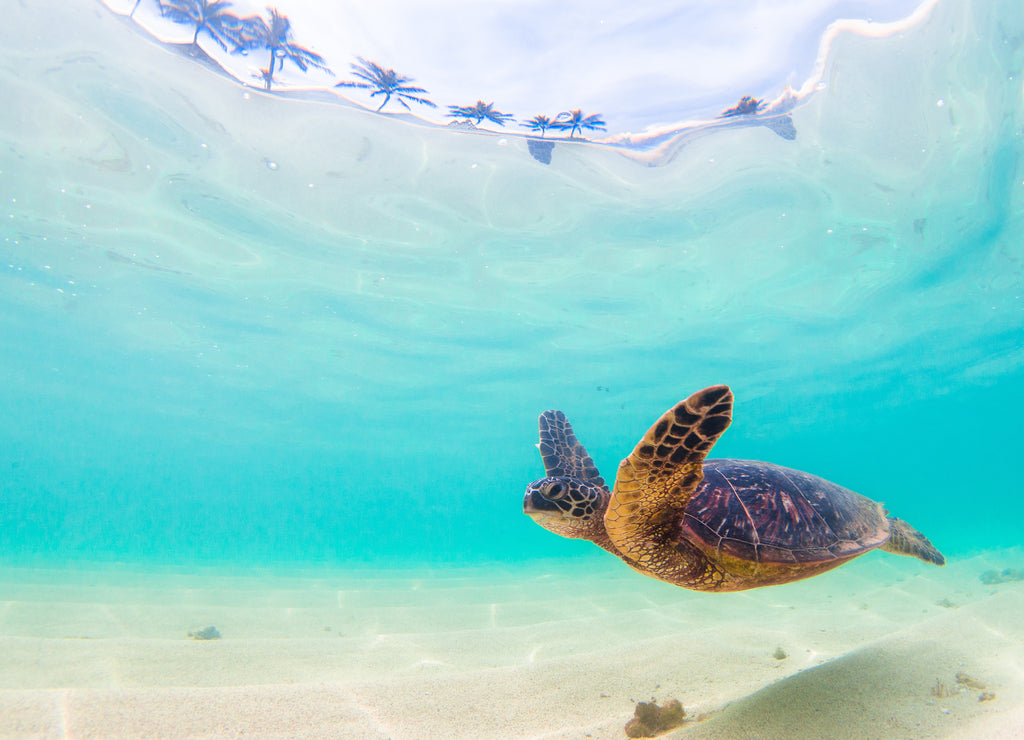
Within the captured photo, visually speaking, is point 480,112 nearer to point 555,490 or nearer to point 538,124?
point 538,124

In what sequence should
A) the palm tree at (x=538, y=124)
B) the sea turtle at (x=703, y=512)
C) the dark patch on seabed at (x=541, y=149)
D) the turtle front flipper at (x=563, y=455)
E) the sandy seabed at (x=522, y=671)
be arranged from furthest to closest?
1. the dark patch on seabed at (x=541, y=149)
2. the palm tree at (x=538, y=124)
3. the turtle front flipper at (x=563, y=455)
4. the sandy seabed at (x=522, y=671)
5. the sea turtle at (x=703, y=512)

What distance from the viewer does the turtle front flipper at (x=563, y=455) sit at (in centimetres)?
362

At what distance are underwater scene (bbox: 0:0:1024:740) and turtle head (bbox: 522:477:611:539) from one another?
0.03 m

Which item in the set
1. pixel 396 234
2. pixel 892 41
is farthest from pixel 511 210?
pixel 892 41

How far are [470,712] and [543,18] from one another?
31.3 ft

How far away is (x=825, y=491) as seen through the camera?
3459mm

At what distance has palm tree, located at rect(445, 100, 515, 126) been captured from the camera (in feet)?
28.3

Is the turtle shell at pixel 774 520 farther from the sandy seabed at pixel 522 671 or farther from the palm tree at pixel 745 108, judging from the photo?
the palm tree at pixel 745 108

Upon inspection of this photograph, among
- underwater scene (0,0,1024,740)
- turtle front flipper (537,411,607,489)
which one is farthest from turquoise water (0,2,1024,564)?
turtle front flipper (537,411,607,489)

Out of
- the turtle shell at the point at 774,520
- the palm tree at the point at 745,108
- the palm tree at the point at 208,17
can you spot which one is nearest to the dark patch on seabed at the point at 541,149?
the palm tree at the point at 745,108

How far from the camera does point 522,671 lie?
14.1ft

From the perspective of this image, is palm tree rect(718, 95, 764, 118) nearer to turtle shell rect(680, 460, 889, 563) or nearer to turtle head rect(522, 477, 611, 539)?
turtle shell rect(680, 460, 889, 563)

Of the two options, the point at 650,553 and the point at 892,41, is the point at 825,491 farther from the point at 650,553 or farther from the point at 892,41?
the point at 892,41

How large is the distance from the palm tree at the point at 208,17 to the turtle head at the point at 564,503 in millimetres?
9602
